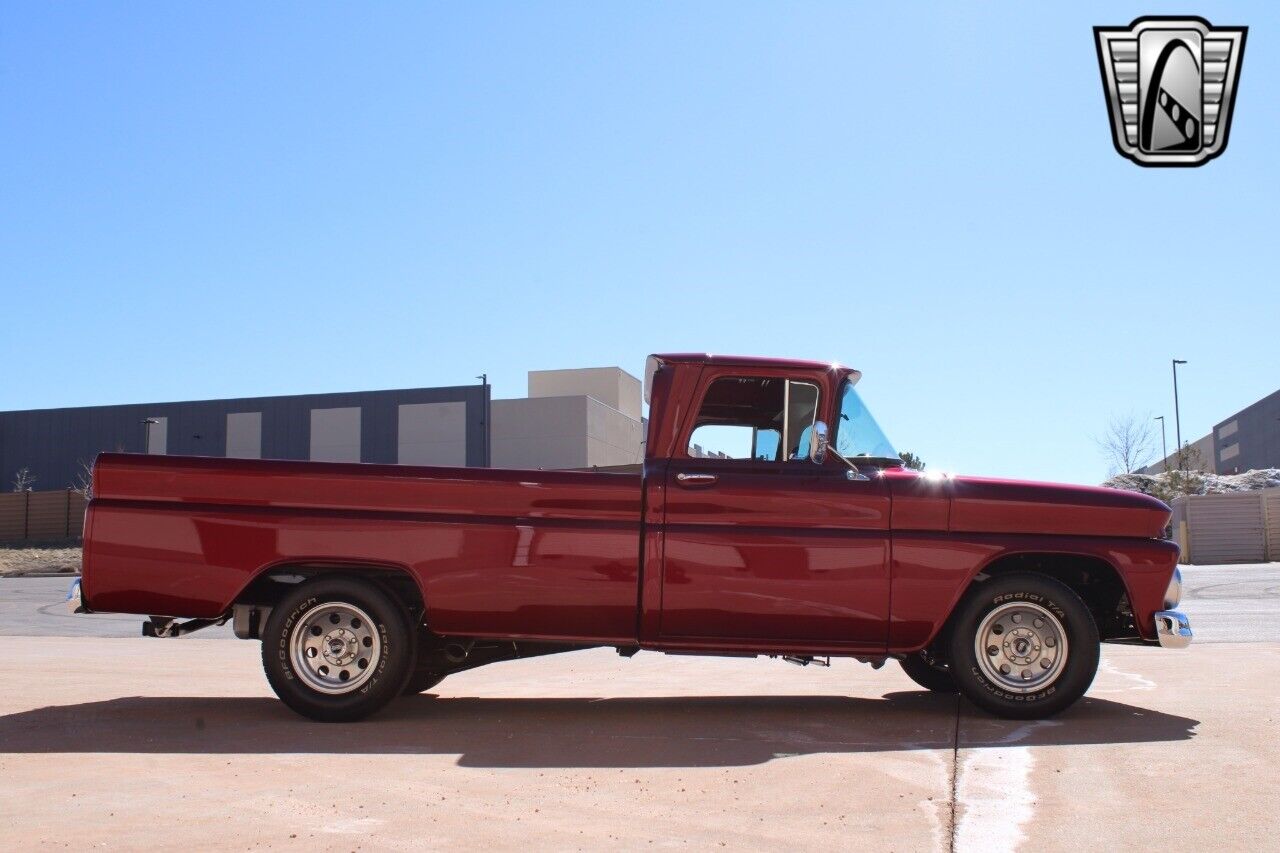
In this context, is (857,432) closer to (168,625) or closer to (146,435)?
(168,625)

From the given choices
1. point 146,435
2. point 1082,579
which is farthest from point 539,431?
point 1082,579

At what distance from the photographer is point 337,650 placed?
6445 millimetres

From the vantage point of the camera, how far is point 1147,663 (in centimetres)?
998

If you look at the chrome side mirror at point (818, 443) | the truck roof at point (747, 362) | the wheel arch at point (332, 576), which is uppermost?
the truck roof at point (747, 362)

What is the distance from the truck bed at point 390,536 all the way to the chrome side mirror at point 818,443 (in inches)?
38.4

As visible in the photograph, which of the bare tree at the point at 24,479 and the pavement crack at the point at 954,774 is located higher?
the bare tree at the point at 24,479

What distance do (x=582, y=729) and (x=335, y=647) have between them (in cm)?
145

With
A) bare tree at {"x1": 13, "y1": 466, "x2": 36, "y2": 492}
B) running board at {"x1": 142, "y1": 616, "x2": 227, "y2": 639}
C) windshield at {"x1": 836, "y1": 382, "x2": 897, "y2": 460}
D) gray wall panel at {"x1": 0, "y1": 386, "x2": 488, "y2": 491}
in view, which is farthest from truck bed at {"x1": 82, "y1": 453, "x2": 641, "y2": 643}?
bare tree at {"x1": 13, "y1": 466, "x2": 36, "y2": 492}

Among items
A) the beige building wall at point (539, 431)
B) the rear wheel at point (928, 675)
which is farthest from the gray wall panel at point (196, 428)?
the rear wheel at point (928, 675)

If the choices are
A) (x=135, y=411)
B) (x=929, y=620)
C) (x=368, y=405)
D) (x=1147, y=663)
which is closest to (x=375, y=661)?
(x=929, y=620)

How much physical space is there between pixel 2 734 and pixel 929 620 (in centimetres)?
492

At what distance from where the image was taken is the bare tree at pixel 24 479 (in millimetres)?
66006

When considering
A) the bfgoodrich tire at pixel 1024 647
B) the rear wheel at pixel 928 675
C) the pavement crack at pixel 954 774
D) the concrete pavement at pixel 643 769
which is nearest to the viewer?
the pavement crack at pixel 954 774

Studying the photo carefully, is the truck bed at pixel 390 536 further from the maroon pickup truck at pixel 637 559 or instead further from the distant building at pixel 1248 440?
the distant building at pixel 1248 440
